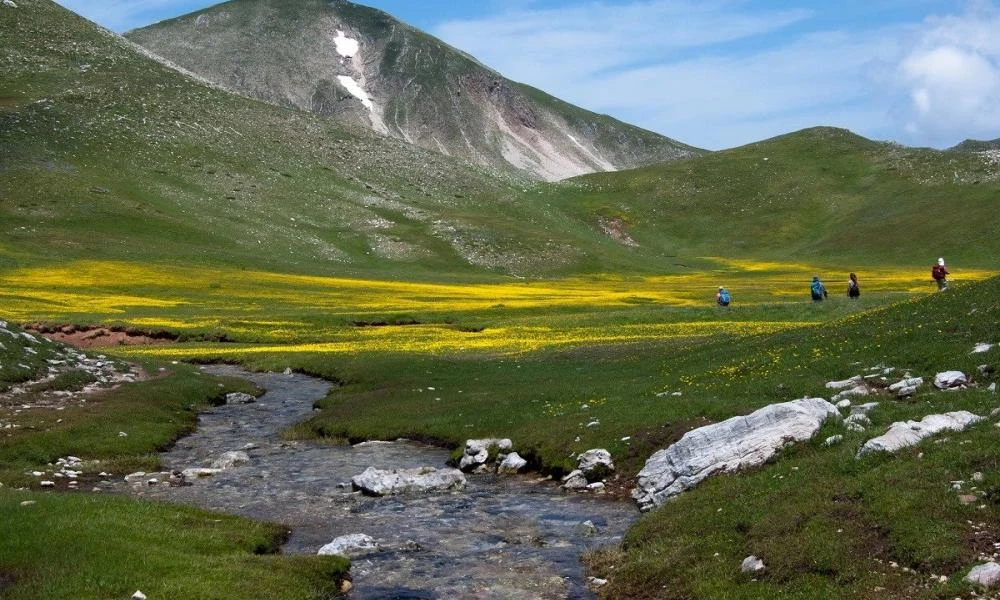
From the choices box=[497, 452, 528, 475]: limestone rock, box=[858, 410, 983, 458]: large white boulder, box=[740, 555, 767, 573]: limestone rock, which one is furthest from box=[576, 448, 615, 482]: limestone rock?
box=[740, 555, 767, 573]: limestone rock

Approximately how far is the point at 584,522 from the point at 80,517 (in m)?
13.0

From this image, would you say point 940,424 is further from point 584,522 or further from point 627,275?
point 627,275

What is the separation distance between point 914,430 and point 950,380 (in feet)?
22.2

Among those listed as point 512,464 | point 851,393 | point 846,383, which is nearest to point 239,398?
point 512,464

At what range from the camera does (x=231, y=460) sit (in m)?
34.3

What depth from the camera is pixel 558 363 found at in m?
53.1

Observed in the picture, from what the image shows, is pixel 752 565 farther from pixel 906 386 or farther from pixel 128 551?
pixel 128 551

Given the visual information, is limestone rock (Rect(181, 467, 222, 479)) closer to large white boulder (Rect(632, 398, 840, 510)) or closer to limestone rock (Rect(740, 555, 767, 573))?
large white boulder (Rect(632, 398, 840, 510))

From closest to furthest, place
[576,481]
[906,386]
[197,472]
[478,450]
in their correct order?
[906,386], [576,481], [197,472], [478,450]

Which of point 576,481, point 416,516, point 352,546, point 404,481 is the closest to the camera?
point 352,546

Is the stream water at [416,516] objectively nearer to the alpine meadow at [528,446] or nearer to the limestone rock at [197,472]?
the alpine meadow at [528,446]

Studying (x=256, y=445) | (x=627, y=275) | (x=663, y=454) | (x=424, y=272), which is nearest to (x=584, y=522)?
(x=663, y=454)

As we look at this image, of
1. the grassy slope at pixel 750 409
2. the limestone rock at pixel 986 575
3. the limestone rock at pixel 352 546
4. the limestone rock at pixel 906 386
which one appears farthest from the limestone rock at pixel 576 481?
the limestone rock at pixel 986 575

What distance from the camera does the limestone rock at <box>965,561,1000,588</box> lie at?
14.6m
